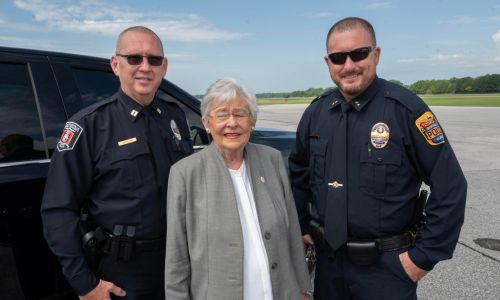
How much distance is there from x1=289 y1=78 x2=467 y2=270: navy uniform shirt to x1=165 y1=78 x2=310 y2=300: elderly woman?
37 cm

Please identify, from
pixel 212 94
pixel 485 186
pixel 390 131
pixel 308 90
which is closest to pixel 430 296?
pixel 390 131

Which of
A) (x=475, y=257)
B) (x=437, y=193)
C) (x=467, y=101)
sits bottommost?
(x=467, y=101)

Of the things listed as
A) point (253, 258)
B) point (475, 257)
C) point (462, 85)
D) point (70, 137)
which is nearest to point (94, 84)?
point (70, 137)

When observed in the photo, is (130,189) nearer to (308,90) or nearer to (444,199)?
(444,199)

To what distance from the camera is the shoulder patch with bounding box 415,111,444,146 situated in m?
1.75

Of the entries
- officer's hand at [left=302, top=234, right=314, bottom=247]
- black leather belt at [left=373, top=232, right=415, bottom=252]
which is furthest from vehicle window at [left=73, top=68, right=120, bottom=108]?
black leather belt at [left=373, top=232, right=415, bottom=252]

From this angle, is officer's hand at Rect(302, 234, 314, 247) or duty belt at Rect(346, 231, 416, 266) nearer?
duty belt at Rect(346, 231, 416, 266)

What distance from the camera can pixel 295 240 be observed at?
5.96 feet

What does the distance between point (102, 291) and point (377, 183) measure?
1335 mm

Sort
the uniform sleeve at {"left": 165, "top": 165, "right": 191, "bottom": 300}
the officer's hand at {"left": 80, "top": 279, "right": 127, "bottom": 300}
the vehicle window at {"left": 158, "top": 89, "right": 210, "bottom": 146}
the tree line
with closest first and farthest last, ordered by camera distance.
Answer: the uniform sleeve at {"left": 165, "top": 165, "right": 191, "bottom": 300} < the officer's hand at {"left": 80, "top": 279, "right": 127, "bottom": 300} < the vehicle window at {"left": 158, "top": 89, "right": 210, "bottom": 146} < the tree line

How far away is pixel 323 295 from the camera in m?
2.04

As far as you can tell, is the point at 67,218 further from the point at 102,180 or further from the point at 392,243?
the point at 392,243

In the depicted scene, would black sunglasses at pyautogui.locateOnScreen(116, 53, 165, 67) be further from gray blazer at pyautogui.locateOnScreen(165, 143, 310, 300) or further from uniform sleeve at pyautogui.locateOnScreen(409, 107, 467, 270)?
uniform sleeve at pyautogui.locateOnScreen(409, 107, 467, 270)

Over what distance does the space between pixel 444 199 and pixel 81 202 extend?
164cm
